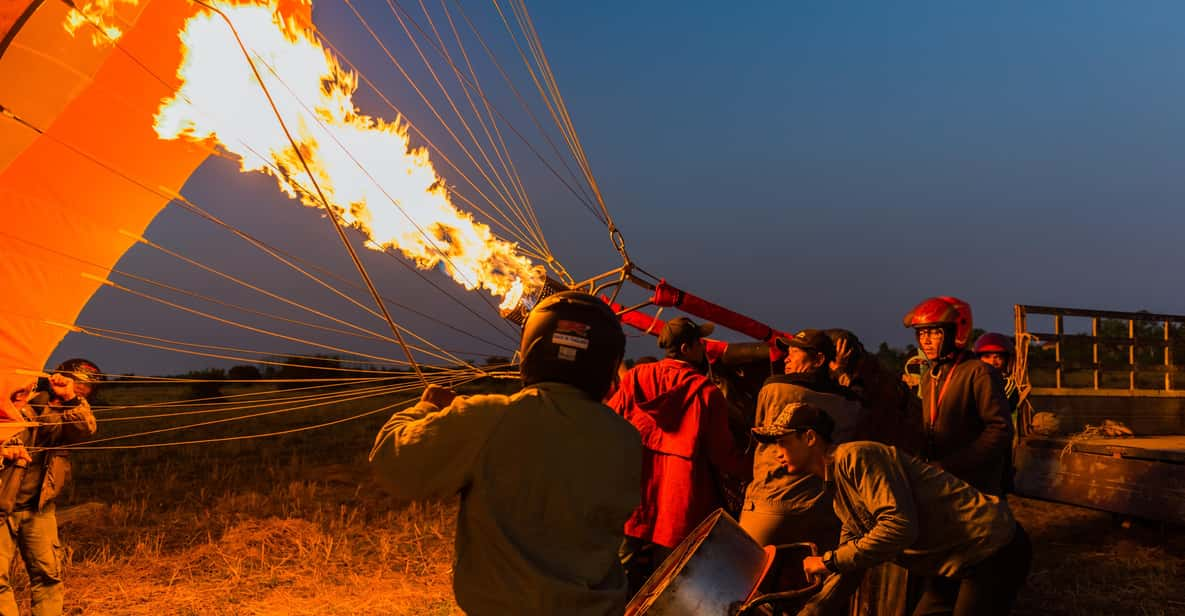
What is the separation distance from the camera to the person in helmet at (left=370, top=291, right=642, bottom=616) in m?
1.84

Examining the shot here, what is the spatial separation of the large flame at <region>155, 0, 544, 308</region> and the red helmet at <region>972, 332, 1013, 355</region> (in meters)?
4.26

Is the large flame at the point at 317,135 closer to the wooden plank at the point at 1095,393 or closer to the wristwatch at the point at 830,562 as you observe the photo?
the wristwatch at the point at 830,562

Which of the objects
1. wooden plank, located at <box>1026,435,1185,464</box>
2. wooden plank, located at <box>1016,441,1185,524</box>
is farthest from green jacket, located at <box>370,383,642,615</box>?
wooden plank, located at <box>1026,435,1185,464</box>

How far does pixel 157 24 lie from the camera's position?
14.9ft

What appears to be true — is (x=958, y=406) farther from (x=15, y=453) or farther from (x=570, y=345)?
(x=15, y=453)

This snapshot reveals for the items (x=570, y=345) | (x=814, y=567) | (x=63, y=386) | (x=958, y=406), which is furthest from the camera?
(x=63, y=386)

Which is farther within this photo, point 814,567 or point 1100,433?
point 1100,433

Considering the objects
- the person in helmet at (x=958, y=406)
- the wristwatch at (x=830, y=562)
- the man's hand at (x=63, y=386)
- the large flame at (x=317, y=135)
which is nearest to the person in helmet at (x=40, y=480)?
the man's hand at (x=63, y=386)

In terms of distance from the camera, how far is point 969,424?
13.0ft

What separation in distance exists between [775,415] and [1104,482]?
157 inches

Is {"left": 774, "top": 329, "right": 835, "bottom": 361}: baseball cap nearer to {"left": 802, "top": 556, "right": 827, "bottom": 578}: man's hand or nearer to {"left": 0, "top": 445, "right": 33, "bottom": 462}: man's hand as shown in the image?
{"left": 802, "top": 556, "right": 827, "bottom": 578}: man's hand

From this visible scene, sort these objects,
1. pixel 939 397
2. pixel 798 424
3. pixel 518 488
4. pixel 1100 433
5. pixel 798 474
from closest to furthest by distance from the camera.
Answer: pixel 518 488 → pixel 798 424 → pixel 798 474 → pixel 939 397 → pixel 1100 433

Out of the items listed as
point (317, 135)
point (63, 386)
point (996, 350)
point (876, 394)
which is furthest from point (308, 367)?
point (996, 350)

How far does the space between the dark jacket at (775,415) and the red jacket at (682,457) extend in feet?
0.78
